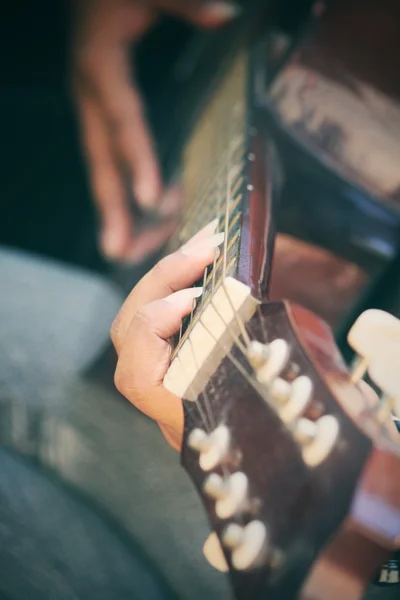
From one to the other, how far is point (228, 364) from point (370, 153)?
48 cm

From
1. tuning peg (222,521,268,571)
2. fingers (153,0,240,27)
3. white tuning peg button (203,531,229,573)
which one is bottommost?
white tuning peg button (203,531,229,573)

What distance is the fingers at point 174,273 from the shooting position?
0.46m

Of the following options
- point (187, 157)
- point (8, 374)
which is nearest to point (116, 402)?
point (8, 374)

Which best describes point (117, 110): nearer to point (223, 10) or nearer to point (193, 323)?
point (223, 10)

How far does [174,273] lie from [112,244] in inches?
24.5

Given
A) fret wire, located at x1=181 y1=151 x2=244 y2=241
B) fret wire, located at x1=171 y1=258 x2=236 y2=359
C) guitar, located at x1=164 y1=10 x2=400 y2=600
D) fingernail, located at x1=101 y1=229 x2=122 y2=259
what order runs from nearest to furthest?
guitar, located at x1=164 y1=10 x2=400 y2=600, fret wire, located at x1=171 y1=258 x2=236 y2=359, fret wire, located at x1=181 y1=151 x2=244 y2=241, fingernail, located at x1=101 y1=229 x2=122 y2=259

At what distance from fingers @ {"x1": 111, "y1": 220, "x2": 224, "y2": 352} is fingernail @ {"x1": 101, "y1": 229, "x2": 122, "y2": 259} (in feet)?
1.90

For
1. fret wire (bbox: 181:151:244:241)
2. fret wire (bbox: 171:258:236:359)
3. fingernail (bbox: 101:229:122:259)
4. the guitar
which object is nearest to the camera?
the guitar

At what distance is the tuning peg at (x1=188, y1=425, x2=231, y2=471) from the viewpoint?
1.25ft

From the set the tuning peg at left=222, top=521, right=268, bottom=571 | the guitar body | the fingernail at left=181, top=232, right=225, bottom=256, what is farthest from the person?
the guitar body

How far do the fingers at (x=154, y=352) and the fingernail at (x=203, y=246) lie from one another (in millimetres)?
36

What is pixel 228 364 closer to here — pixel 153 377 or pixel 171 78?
pixel 153 377

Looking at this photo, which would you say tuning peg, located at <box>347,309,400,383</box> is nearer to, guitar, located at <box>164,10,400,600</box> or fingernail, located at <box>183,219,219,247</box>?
guitar, located at <box>164,10,400,600</box>

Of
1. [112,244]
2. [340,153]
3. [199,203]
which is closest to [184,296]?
[199,203]
